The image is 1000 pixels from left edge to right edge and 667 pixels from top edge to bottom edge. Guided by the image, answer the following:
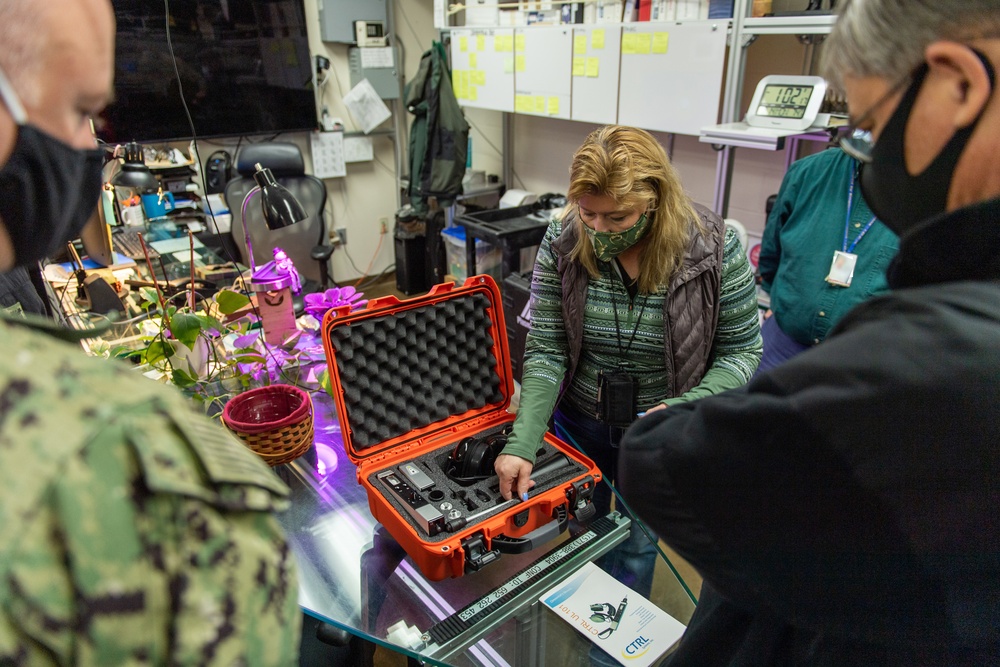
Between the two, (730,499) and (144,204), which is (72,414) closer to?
(730,499)

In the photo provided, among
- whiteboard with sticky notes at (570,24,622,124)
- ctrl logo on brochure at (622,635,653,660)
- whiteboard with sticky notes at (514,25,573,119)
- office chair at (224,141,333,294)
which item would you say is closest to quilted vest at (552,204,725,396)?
ctrl logo on brochure at (622,635,653,660)

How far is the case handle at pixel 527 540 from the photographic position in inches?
42.0

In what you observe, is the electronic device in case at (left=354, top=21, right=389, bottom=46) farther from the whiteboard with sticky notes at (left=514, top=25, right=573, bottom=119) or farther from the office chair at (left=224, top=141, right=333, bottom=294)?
the whiteboard with sticky notes at (left=514, top=25, right=573, bottom=119)

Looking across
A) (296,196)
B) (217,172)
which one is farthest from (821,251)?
(217,172)

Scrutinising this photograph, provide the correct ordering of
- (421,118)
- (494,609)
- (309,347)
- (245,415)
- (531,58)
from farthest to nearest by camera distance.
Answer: (421,118) < (531,58) < (309,347) < (245,415) < (494,609)

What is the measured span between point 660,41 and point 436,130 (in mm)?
1749

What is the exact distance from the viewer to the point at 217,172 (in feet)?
13.0

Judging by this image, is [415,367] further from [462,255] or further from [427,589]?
[462,255]

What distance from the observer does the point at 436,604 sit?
104cm

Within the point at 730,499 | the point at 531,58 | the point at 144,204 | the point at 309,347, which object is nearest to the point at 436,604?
the point at 730,499

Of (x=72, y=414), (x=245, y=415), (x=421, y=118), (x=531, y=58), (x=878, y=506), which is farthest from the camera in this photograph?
(x=421, y=118)

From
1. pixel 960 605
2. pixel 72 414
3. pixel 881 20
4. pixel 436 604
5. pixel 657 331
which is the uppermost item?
pixel 881 20

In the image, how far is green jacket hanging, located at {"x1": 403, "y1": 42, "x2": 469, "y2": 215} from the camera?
4016mm

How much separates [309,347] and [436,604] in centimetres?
92
